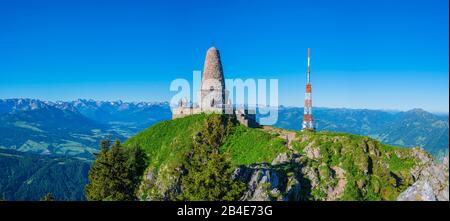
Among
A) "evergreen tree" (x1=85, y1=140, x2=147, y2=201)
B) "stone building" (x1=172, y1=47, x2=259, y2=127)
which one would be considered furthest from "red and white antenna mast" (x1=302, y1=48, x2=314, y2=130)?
"evergreen tree" (x1=85, y1=140, x2=147, y2=201)

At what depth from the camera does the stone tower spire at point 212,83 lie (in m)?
73.6

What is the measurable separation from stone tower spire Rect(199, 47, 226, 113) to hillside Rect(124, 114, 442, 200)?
9.27 metres

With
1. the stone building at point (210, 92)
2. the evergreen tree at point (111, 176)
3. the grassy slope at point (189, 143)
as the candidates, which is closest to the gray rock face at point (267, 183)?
the grassy slope at point (189, 143)

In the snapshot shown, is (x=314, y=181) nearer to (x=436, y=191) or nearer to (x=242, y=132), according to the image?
(x=242, y=132)

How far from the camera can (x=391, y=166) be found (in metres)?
51.4

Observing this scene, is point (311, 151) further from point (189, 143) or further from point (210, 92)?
point (210, 92)

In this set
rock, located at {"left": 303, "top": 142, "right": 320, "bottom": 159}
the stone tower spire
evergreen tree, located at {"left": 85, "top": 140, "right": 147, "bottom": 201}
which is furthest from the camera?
the stone tower spire

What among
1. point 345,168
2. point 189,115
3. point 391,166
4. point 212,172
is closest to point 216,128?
point 212,172

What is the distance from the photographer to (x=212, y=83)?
246ft

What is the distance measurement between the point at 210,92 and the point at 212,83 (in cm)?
172

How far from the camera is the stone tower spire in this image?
73.6 m

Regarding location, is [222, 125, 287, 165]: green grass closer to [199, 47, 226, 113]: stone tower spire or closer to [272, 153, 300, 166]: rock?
[272, 153, 300, 166]: rock

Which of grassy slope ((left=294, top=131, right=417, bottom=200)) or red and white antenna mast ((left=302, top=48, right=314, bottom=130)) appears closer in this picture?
grassy slope ((left=294, top=131, right=417, bottom=200))
